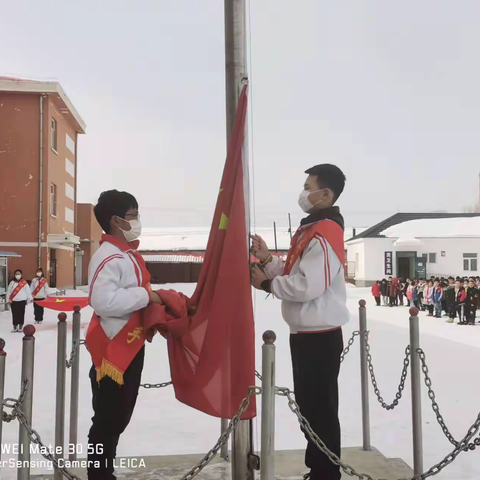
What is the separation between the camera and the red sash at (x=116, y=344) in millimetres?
2609

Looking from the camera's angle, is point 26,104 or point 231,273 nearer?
point 231,273

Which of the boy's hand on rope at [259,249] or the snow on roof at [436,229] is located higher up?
the snow on roof at [436,229]

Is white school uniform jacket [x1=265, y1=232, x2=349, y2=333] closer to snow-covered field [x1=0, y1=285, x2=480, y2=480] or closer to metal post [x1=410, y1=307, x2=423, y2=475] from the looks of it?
metal post [x1=410, y1=307, x2=423, y2=475]

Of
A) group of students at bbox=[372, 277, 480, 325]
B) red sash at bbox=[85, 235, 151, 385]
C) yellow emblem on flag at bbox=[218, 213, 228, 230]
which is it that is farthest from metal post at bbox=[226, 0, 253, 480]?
group of students at bbox=[372, 277, 480, 325]

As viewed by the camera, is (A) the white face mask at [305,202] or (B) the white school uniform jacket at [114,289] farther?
(A) the white face mask at [305,202]

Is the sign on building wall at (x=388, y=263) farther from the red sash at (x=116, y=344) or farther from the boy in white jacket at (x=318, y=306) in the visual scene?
the red sash at (x=116, y=344)

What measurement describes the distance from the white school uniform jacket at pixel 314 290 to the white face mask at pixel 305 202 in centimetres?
26

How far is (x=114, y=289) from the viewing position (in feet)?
8.52

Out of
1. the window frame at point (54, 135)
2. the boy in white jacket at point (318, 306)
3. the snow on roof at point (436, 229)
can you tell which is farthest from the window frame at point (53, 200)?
the boy in white jacket at point (318, 306)

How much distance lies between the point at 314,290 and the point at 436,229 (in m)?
26.3

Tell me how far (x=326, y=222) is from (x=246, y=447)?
4.75 ft

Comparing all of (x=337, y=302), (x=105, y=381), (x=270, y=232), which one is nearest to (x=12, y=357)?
(x=105, y=381)

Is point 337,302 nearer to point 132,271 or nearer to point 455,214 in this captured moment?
point 132,271

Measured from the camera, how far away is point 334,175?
9.51 feet
